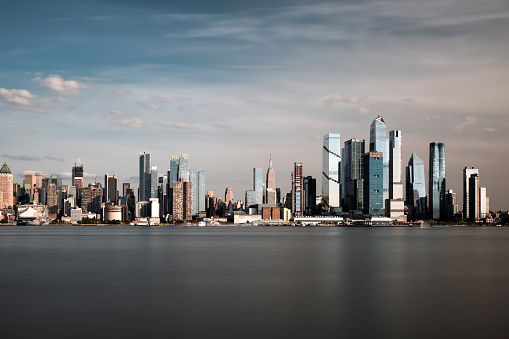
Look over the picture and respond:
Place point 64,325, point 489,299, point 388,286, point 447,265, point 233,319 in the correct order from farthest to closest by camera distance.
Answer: point 447,265 < point 388,286 < point 489,299 < point 233,319 < point 64,325

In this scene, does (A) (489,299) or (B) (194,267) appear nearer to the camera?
(A) (489,299)

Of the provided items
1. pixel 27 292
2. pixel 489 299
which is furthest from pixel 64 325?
pixel 489 299

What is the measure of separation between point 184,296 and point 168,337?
16.4 metres

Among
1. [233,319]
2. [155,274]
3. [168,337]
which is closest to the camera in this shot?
[168,337]

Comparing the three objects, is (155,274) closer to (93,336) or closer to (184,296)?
(184,296)

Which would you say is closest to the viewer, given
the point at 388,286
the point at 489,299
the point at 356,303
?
the point at 356,303

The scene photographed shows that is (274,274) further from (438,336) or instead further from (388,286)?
(438,336)

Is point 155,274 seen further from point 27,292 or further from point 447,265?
point 447,265

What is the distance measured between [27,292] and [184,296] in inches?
619

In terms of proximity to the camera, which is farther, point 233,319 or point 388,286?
point 388,286

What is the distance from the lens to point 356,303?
45.4 metres

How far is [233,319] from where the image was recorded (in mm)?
38156

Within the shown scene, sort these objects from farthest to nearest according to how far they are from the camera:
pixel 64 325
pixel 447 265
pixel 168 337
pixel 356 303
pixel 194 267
Answer: pixel 447 265 < pixel 194 267 < pixel 356 303 < pixel 64 325 < pixel 168 337

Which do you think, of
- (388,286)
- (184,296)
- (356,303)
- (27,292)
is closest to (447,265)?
(388,286)
